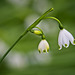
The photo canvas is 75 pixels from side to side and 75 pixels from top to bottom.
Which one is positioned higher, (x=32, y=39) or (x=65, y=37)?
(x=32, y=39)

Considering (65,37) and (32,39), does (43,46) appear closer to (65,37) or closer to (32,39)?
(65,37)

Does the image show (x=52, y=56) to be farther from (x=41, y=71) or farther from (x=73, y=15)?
(x=73, y=15)

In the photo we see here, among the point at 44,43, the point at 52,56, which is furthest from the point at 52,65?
the point at 44,43

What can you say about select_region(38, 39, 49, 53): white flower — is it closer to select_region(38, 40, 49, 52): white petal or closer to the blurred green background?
select_region(38, 40, 49, 52): white petal

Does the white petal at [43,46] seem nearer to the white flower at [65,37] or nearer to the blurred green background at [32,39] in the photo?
the white flower at [65,37]

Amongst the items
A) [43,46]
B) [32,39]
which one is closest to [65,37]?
[43,46]

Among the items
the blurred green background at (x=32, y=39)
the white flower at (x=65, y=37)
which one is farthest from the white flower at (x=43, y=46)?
the blurred green background at (x=32, y=39)

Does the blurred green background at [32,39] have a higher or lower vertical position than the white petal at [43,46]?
higher

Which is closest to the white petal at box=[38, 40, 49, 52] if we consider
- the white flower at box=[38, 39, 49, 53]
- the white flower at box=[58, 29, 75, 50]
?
the white flower at box=[38, 39, 49, 53]

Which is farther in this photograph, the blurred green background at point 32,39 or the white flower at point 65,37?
the blurred green background at point 32,39
